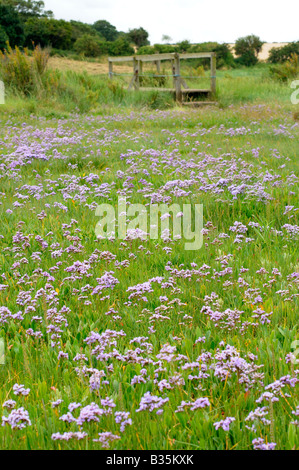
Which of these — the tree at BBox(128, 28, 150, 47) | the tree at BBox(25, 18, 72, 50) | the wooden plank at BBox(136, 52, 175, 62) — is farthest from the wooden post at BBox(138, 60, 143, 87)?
the tree at BBox(128, 28, 150, 47)

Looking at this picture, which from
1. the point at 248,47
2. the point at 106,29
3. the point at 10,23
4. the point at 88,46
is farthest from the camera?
the point at 106,29

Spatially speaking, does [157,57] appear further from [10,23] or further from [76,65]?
[10,23]

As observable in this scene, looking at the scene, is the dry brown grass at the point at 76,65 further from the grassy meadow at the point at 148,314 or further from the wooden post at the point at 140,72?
the grassy meadow at the point at 148,314

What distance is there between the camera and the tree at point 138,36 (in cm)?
7694

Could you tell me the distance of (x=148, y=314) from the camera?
365 cm

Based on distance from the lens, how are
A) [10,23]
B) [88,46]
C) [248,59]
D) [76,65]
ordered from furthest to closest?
1. [88,46]
2. [248,59]
3. [10,23]
4. [76,65]

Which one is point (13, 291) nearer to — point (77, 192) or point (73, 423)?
point (73, 423)

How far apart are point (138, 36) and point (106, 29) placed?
14.1 meters

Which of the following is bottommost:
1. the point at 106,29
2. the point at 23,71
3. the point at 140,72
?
the point at 23,71

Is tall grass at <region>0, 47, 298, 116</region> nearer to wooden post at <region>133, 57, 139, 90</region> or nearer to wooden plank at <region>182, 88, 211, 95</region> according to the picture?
wooden plank at <region>182, 88, 211, 95</region>

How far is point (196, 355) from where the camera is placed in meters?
3.04

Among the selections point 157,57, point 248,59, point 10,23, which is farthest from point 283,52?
point 10,23

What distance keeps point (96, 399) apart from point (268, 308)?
157cm

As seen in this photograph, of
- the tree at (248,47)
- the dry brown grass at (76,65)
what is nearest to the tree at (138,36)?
the dry brown grass at (76,65)
